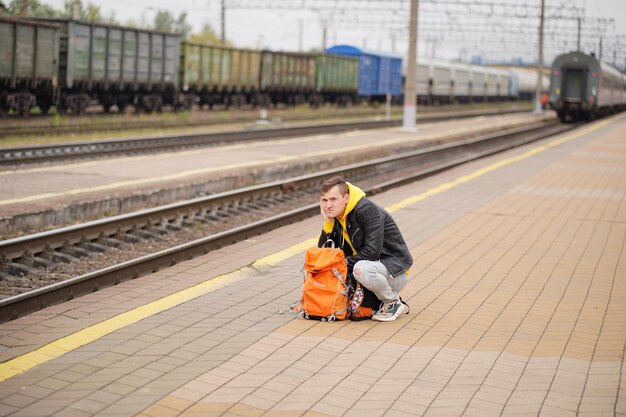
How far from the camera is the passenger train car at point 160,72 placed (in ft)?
77.3

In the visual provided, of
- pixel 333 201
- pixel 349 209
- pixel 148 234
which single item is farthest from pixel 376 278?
pixel 148 234

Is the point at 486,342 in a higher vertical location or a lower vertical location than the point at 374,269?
lower

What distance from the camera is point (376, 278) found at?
601 centimetres

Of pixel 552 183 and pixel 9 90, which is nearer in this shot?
pixel 552 183

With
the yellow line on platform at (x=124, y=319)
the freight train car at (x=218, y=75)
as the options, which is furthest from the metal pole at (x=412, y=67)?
the yellow line on platform at (x=124, y=319)

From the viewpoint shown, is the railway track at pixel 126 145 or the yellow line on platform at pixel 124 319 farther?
the railway track at pixel 126 145

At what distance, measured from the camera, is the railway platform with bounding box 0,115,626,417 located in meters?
4.42

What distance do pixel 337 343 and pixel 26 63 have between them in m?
20.0

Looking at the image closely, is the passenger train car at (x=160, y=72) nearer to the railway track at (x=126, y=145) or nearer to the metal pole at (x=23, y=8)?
the metal pole at (x=23, y=8)

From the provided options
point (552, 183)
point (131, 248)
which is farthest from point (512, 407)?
point (552, 183)

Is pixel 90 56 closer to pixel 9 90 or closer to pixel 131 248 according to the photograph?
pixel 9 90

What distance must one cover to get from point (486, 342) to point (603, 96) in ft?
132

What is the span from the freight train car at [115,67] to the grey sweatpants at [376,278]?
2115cm

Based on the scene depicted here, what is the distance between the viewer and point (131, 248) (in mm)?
9117
